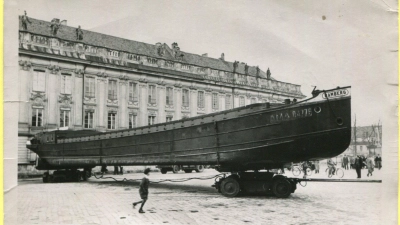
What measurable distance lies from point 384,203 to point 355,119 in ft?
5.15

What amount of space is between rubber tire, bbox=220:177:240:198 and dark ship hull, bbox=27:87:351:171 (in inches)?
10.4

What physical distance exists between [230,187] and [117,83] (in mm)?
7169

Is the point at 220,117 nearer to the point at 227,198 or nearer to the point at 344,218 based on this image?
the point at 227,198

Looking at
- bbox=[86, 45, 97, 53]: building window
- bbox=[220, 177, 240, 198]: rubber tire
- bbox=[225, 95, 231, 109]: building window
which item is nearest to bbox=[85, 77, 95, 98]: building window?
bbox=[86, 45, 97, 53]: building window

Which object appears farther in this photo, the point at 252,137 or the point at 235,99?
the point at 235,99

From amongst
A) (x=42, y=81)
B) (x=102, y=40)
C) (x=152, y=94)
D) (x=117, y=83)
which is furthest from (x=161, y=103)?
(x=42, y=81)

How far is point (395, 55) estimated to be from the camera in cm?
593

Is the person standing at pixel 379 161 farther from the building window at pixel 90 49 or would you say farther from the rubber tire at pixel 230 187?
the building window at pixel 90 49

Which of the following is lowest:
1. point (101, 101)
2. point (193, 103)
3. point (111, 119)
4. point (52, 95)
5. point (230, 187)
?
point (230, 187)

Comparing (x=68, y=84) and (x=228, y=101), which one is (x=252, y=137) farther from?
(x=68, y=84)

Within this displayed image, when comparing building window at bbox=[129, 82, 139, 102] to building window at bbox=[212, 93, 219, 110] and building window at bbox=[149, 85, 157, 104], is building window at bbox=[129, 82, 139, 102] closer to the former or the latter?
building window at bbox=[149, 85, 157, 104]

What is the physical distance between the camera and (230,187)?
7715mm

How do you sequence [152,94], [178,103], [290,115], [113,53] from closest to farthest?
[290,115]
[113,53]
[152,94]
[178,103]

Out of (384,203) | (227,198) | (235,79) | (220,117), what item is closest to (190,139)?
(220,117)
